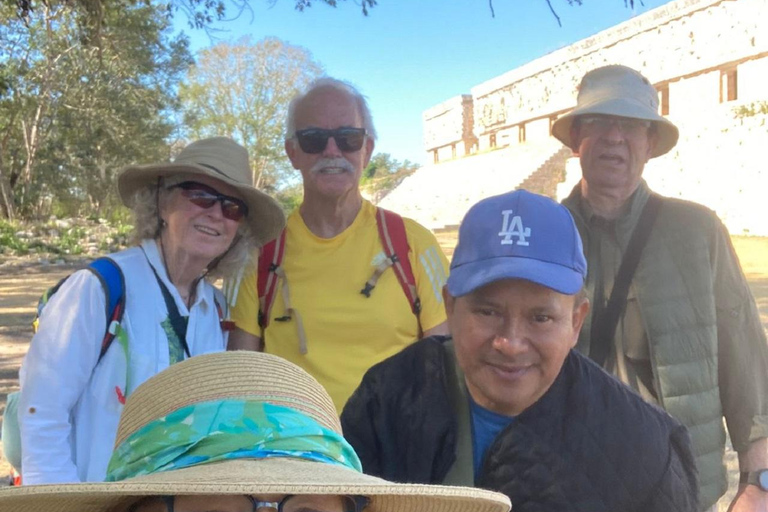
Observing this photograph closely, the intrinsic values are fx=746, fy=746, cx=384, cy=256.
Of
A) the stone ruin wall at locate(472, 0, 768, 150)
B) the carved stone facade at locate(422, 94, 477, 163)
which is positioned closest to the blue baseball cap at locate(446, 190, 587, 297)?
the stone ruin wall at locate(472, 0, 768, 150)

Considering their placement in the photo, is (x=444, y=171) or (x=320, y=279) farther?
(x=444, y=171)

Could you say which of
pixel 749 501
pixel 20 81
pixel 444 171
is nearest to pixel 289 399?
pixel 749 501

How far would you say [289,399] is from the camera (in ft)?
3.80

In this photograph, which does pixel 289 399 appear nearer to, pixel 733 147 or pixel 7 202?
pixel 733 147

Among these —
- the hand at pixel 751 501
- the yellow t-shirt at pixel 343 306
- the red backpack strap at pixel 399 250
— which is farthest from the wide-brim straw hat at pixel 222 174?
the hand at pixel 751 501

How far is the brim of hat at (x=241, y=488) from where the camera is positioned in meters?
0.95

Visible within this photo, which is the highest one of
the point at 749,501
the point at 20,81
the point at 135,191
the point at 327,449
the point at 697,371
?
the point at 20,81

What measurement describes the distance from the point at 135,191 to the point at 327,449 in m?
1.71

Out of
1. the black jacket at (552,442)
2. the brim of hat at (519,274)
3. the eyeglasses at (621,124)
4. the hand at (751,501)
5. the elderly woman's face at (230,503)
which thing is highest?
the eyeglasses at (621,124)

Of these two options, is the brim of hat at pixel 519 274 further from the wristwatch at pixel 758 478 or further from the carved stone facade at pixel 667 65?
the carved stone facade at pixel 667 65

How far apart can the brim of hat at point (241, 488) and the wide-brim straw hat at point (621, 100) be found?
164 centimetres

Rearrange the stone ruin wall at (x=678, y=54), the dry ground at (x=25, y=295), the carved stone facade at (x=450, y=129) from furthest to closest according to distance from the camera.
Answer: the carved stone facade at (x=450, y=129), the stone ruin wall at (x=678, y=54), the dry ground at (x=25, y=295)

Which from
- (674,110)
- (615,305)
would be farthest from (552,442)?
(674,110)

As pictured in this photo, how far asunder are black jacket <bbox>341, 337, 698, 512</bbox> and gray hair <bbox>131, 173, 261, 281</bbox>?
1.08 m
